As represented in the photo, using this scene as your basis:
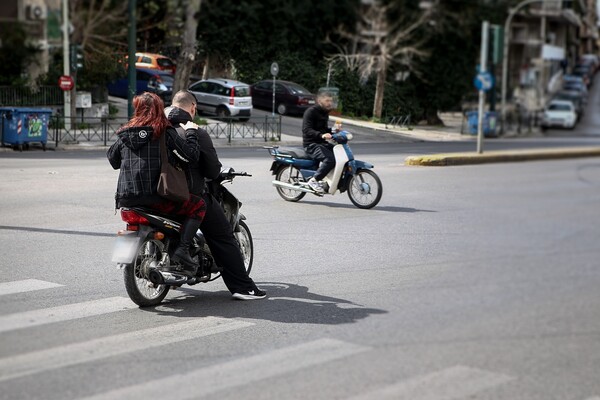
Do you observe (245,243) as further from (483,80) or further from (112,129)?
(112,129)

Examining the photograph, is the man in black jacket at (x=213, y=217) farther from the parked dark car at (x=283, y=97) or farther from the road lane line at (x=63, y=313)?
the parked dark car at (x=283, y=97)

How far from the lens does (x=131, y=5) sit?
1212 inches

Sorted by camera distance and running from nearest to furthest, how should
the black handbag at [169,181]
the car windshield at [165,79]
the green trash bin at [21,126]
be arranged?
1. the black handbag at [169,181]
2. the green trash bin at [21,126]
3. the car windshield at [165,79]

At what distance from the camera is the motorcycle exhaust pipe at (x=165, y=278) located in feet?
24.7

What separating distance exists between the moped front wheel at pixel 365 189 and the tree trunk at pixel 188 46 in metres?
8.92

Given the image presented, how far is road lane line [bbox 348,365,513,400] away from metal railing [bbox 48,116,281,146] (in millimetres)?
22895

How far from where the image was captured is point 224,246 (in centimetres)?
796

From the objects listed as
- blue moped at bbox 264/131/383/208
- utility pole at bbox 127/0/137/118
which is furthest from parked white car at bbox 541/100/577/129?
blue moped at bbox 264/131/383/208

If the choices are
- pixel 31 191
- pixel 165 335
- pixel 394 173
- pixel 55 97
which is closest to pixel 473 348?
pixel 165 335

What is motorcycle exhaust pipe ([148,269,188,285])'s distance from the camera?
7523mm

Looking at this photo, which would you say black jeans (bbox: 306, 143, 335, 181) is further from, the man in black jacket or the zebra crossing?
the zebra crossing

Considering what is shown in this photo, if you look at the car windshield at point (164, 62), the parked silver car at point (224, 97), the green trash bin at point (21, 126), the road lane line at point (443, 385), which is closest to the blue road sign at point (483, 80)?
the parked silver car at point (224, 97)

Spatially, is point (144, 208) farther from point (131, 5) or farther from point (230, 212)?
point (131, 5)

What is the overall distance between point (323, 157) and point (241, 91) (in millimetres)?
15117
